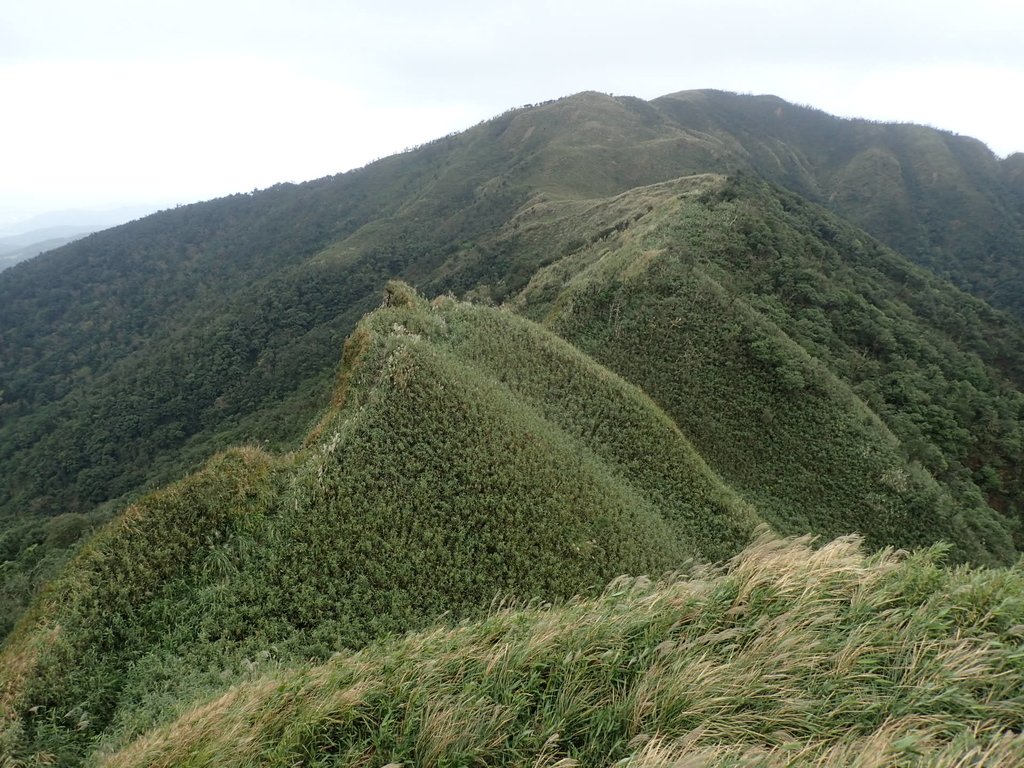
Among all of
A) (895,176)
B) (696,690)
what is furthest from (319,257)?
(895,176)

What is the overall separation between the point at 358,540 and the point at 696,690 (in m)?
6.40

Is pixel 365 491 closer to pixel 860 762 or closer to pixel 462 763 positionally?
pixel 462 763

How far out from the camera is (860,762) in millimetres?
3031

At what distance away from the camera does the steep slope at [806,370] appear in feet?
57.8

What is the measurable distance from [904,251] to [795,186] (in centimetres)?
3222

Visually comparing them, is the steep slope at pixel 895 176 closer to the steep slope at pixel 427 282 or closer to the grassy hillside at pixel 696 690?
the steep slope at pixel 427 282

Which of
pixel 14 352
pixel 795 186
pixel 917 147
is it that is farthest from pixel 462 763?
pixel 917 147

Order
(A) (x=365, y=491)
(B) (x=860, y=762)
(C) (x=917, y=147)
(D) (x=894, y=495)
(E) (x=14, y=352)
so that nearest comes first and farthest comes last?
(B) (x=860, y=762) < (A) (x=365, y=491) < (D) (x=894, y=495) < (E) (x=14, y=352) < (C) (x=917, y=147)

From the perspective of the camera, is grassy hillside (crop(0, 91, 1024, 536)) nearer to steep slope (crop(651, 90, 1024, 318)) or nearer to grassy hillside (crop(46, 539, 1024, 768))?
steep slope (crop(651, 90, 1024, 318))

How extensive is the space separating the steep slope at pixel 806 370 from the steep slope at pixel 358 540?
5.51 metres

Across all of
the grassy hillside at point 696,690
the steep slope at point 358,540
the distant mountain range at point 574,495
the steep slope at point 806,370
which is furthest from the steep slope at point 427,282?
the grassy hillside at point 696,690

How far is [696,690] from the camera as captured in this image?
149 inches

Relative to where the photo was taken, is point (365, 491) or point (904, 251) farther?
point (904, 251)

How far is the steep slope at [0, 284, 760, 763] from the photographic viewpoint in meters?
6.48
